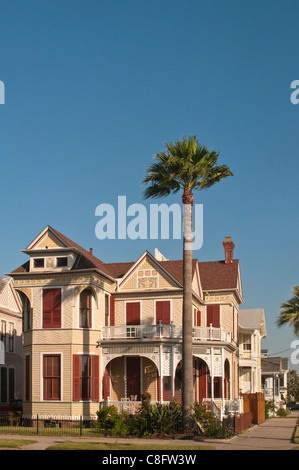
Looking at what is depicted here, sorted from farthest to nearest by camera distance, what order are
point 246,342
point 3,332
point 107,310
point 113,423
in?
point 246,342 < point 3,332 < point 107,310 < point 113,423

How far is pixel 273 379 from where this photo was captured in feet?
238

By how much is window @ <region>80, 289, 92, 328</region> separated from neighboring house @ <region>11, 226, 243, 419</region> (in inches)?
2.3

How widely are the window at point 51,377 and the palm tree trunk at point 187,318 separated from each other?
8958 millimetres

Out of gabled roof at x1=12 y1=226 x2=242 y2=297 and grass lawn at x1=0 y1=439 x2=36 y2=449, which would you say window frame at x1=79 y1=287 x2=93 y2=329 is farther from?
grass lawn at x1=0 y1=439 x2=36 y2=449

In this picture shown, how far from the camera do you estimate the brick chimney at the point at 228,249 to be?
162ft

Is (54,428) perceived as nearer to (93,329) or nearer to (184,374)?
(93,329)

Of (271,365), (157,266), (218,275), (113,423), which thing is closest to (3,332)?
(157,266)

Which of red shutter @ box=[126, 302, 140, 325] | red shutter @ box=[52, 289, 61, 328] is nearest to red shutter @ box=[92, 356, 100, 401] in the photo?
red shutter @ box=[52, 289, 61, 328]

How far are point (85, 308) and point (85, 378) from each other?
3914mm

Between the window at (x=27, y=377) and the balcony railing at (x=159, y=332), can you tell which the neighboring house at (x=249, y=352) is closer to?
the balcony railing at (x=159, y=332)

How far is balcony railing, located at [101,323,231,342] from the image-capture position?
38.4 metres

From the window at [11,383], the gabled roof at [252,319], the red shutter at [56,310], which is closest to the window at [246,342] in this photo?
the gabled roof at [252,319]

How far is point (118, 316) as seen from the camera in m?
42.0

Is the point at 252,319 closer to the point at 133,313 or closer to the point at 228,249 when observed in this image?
the point at 228,249
